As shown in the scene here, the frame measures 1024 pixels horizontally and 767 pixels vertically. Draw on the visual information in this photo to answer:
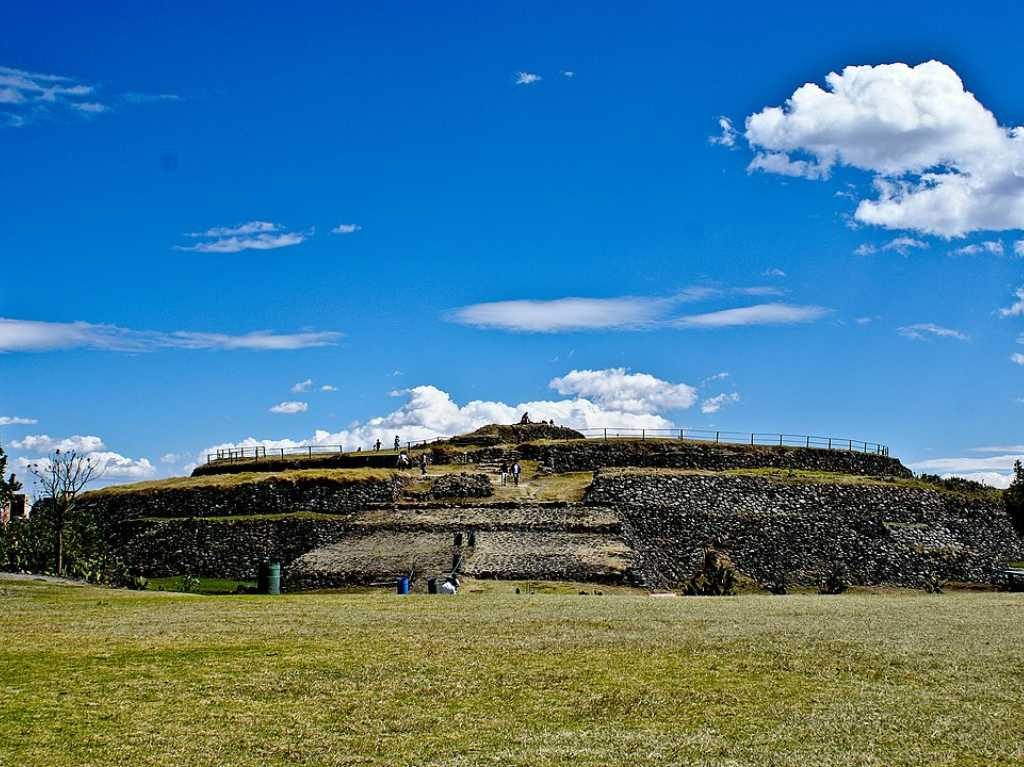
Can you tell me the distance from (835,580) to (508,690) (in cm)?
3388

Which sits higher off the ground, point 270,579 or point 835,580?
point 270,579

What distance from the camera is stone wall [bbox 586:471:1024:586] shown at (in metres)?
51.4

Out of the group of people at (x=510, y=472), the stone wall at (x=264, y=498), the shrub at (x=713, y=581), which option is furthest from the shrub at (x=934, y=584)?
the stone wall at (x=264, y=498)

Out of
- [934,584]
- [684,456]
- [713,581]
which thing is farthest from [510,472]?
[934,584]

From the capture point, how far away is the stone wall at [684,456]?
68062 millimetres

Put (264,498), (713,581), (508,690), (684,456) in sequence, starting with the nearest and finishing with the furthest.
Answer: (508,690)
(713,581)
(264,498)
(684,456)

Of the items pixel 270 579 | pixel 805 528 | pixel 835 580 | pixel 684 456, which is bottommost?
pixel 835 580

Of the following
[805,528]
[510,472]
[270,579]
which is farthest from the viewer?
[510,472]

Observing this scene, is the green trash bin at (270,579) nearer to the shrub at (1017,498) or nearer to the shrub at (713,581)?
the shrub at (713,581)

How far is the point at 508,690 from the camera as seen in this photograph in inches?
610

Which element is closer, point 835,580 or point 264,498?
point 835,580

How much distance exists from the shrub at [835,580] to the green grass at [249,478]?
24.4m

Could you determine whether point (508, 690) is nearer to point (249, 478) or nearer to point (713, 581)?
point (713, 581)

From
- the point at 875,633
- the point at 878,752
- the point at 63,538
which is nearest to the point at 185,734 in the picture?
the point at 878,752
